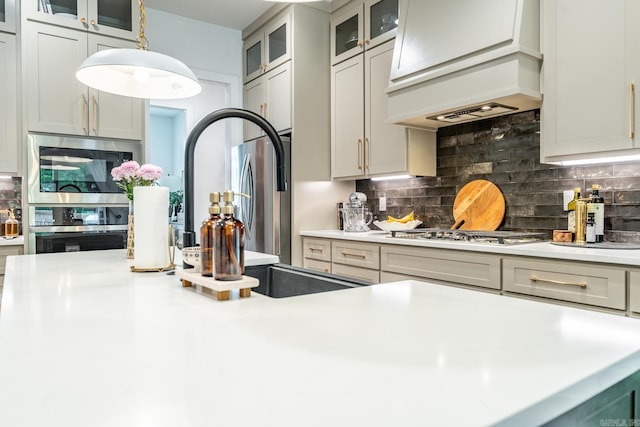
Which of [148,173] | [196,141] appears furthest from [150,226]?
[196,141]

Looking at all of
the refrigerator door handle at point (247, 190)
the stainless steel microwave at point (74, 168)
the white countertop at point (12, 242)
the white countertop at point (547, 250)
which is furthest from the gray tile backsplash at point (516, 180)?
the white countertop at point (12, 242)

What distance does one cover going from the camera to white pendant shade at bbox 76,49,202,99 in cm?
147

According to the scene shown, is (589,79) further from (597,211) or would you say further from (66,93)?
(66,93)

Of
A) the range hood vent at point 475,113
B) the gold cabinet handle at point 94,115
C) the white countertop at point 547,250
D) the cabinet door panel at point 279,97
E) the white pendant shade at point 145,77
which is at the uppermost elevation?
the cabinet door panel at point 279,97

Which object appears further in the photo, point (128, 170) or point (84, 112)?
point (84, 112)

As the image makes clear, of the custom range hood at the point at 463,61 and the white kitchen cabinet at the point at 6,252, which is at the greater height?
the custom range hood at the point at 463,61

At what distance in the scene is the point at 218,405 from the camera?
1.61 ft

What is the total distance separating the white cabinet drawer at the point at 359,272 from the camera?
9.50 ft

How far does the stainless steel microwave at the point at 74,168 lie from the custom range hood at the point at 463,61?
2128mm

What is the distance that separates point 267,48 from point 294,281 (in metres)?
3.04

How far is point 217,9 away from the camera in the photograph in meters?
3.91

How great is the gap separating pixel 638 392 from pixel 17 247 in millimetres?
3528

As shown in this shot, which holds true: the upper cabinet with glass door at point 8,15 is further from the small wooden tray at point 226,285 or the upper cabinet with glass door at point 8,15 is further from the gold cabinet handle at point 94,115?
the small wooden tray at point 226,285

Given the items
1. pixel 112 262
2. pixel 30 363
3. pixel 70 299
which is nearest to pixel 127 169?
pixel 112 262
